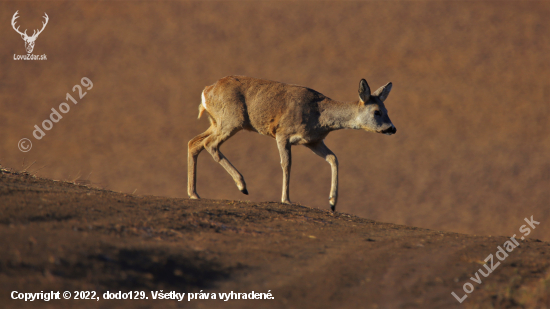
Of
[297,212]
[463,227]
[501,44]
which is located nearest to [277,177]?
[463,227]

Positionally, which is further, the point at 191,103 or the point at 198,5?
the point at 198,5

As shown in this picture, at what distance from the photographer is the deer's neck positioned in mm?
10062

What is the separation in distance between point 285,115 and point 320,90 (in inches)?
709

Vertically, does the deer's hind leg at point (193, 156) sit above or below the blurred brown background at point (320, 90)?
below

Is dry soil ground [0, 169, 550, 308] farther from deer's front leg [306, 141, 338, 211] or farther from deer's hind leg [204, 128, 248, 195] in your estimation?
deer's hind leg [204, 128, 248, 195]

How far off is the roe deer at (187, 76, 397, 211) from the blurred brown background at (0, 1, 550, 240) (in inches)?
483

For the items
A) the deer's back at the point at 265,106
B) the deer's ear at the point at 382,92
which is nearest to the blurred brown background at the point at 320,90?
the deer's ear at the point at 382,92

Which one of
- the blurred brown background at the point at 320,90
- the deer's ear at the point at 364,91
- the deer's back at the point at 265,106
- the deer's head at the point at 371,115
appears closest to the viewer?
the deer's back at the point at 265,106

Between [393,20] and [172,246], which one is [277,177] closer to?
[393,20]

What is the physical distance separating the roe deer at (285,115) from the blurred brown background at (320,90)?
1227 centimetres

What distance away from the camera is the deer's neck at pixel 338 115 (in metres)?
10.1

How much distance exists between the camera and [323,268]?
17.5 ft

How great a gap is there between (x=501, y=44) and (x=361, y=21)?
7.68 m

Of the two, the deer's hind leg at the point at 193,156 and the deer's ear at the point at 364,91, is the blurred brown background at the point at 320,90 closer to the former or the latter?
the deer's hind leg at the point at 193,156
